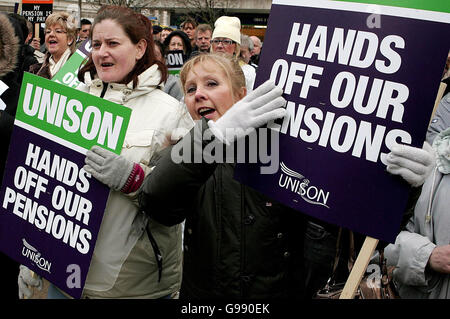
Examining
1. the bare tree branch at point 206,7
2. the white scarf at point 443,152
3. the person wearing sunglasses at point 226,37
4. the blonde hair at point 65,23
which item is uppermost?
the bare tree branch at point 206,7

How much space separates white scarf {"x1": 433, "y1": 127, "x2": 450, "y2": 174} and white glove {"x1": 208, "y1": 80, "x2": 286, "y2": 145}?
3.29 feet

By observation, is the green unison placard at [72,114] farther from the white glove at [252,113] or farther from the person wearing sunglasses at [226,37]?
the person wearing sunglasses at [226,37]

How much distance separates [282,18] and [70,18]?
404 cm

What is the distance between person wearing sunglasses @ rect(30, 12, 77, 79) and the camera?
4832 millimetres

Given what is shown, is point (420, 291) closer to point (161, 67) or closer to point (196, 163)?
point (196, 163)

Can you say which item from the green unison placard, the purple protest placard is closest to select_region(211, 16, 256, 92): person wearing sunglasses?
the green unison placard

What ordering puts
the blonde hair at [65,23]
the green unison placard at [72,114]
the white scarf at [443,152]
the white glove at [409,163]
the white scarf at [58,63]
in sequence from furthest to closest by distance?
the blonde hair at [65,23] < the white scarf at [58,63] < the white scarf at [443,152] < the green unison placard at [72,114] < the white glove at [409,163]

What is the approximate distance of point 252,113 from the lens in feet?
5.52

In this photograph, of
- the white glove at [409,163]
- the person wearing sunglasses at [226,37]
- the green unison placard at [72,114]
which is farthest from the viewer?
the person wearing sunglasses at [226,37]

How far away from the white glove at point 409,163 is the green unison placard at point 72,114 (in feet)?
3.39

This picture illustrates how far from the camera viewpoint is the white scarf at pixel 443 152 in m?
2.25

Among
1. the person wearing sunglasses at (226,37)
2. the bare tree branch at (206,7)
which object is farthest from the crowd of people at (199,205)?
the bare tree branch at (206,7)

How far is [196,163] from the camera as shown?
1.77 meters

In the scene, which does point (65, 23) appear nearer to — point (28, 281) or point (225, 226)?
point (28, 281)
